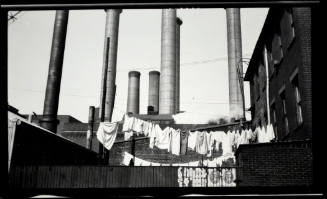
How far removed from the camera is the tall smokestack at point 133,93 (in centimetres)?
4381

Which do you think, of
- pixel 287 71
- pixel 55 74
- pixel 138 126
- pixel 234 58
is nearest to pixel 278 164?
pixel 287 71

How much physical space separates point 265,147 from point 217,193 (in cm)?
1109

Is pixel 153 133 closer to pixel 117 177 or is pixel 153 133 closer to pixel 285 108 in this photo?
pixel 117 177

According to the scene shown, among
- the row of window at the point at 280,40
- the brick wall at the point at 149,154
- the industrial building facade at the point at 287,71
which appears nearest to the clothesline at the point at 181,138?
the industrial building facade at the point at 287,71

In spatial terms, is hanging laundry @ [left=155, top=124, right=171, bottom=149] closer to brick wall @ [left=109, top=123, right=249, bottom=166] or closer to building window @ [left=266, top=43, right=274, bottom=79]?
building window @ [left=266, top=43, right=274, bottom=79]

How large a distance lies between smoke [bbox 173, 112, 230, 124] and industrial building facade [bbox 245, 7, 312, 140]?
17193 mm

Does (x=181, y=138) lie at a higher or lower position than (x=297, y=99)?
lower

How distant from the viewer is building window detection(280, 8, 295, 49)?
47.8 feet

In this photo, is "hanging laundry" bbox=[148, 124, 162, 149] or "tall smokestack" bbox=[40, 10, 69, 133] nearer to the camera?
"tall smokestack" bbox=[40, 10, 69, 133]

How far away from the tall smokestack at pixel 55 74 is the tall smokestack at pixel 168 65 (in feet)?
58.1

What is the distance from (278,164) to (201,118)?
95.7 ft

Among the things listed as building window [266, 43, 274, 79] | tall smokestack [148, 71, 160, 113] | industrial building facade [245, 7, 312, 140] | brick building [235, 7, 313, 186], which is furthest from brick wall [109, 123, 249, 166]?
tall smokestack [148, 71, 160, 113]

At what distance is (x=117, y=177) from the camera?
16500mm
